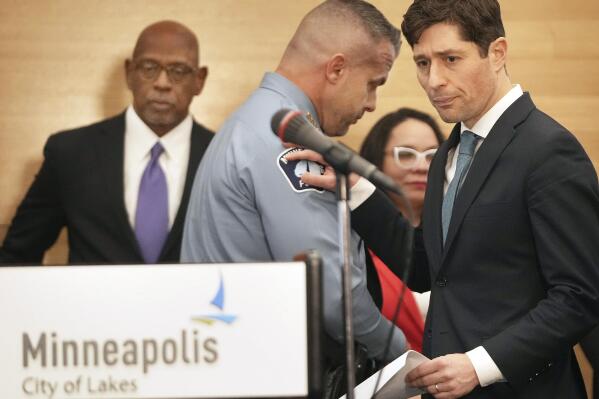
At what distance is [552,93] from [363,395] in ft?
8.26

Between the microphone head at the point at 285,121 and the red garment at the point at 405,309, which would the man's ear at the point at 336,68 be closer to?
the microphone head at the point at 285,121

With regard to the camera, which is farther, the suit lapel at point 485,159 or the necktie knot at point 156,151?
the necktie knot at point 156,151

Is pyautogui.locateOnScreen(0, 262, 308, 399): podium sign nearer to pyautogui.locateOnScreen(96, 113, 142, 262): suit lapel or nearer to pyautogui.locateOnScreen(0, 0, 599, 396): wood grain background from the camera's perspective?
pyautogui.locateOnScreen(96, 113, 142, 262): suit lapel

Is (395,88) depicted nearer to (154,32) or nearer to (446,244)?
(154,32)

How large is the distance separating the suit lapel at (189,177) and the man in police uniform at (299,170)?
91cm

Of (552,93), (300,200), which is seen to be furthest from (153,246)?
(552,93)

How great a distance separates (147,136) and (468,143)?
1.67 meters

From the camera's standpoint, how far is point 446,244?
263 cm

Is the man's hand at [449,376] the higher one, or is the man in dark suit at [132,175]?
the man in dark suit at [132,175]

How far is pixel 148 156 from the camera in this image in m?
4.04

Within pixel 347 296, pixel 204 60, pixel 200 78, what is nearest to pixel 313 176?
pixel 347 296

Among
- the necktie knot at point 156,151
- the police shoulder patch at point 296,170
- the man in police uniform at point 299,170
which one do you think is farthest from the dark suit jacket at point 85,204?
the police shoulder patch at point 296,170

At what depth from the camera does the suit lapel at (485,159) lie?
2.58 metres

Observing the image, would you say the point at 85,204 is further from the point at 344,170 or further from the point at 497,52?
the point at 344,170
